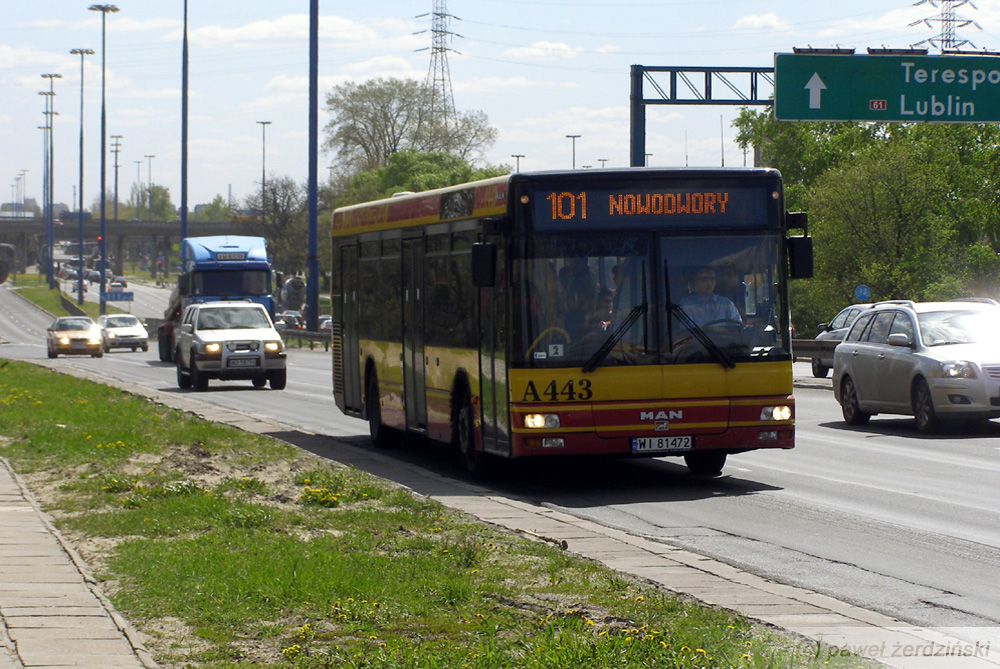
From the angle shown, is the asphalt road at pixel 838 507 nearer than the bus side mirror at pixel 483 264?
Yes

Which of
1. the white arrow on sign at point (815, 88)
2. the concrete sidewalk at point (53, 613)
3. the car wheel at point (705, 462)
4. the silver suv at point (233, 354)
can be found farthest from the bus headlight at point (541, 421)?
the white arrow on sign at point (815, 88)

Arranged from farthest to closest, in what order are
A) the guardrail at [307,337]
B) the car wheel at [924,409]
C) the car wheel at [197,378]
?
the guardrail at [307,337] → the car wheel at [197,378] → the car wheel at [924,409]

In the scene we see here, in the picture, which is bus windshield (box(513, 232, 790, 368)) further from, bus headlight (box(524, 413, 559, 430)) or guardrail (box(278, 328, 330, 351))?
guardrail (box(278, 328, 330, 351))

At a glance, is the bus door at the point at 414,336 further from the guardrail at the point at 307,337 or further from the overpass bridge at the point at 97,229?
the overpass bridge at the point at 97,229

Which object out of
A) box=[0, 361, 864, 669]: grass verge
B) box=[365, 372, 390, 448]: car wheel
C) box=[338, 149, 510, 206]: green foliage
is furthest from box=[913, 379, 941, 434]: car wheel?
box=[338, 149, 510, 206]: green foliage

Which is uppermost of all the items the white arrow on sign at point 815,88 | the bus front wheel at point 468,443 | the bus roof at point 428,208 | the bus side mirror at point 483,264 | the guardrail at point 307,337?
the white arrow on sign at point 815,88

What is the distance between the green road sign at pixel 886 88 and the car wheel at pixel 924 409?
16.3 metres

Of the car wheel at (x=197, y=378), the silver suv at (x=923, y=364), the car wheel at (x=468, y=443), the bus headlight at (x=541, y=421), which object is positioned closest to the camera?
the bus headlight at (x=541, y=421)

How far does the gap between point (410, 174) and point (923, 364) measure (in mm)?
82179

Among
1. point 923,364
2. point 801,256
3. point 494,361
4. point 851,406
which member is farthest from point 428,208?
point 851,406

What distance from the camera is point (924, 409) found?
1928 cm

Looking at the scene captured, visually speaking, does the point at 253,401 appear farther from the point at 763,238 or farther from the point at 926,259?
the point at 926,259

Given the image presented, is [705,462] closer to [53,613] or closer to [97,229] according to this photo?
[53,613]

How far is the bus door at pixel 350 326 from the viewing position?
60.5 feet
